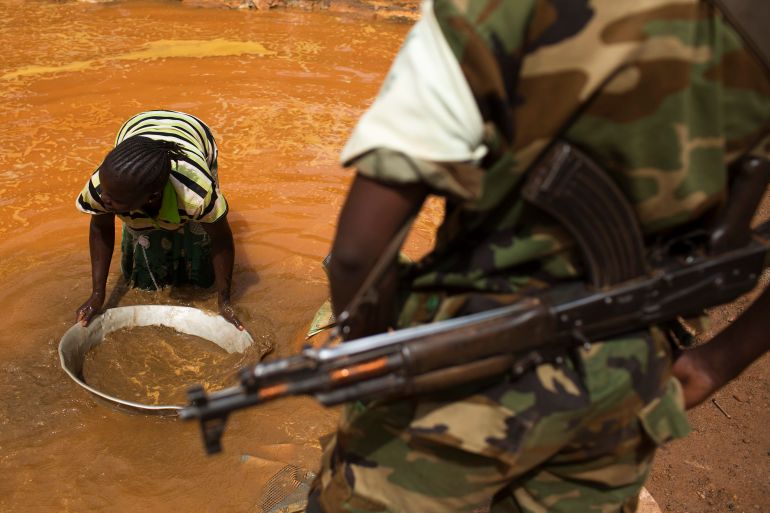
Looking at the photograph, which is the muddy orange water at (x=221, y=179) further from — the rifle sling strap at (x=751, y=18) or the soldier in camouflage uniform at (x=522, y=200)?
the rifle sling strap at (x=751, y=18)

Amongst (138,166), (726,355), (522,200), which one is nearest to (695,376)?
(726,355)

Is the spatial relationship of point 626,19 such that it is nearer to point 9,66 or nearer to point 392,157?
point 392,157

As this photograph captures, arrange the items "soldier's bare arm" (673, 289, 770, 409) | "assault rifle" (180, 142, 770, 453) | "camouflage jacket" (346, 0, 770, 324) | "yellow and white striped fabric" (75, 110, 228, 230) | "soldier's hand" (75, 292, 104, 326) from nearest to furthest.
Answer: "camouflage jacket" (346, 0, 770, 324) → "assault rifle" (180, 142, 770, 453) → "soldier's bare arm" (673, 289, 770, 409) → "yellow and white striped fabric" (75, 110, 228, 230) → "soldier's hand" (75, 292, 104, 326)

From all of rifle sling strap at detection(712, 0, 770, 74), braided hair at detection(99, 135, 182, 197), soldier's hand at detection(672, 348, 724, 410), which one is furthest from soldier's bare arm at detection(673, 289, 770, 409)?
braided hair at detection(99, 135, 182, 197)

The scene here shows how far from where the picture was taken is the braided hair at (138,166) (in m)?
2.51

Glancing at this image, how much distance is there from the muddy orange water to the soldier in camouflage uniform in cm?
132

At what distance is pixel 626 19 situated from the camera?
98cm

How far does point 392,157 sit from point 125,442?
2137mm

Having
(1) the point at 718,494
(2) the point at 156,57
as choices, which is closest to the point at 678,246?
(1) the point at 718,494

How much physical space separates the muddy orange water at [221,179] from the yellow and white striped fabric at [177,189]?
0.72 m

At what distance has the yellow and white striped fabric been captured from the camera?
2744 millimetres

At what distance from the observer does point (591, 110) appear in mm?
1058

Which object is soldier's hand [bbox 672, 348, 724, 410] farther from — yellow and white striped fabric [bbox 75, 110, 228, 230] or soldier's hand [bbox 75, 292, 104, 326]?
soldier's hand [bbox 75, 292, 104, 326]

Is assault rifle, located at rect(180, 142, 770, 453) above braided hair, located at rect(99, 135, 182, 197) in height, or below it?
above
